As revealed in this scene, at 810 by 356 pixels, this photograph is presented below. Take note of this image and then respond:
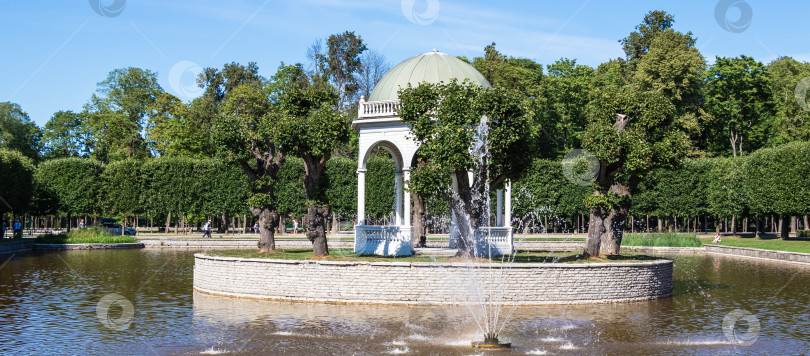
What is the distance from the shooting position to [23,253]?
4462cm

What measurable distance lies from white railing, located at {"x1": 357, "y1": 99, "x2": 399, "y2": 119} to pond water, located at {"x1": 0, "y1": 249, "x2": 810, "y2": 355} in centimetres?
1190

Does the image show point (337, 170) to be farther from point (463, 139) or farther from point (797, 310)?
point (797, 310)

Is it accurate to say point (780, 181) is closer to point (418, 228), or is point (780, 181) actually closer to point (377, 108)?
point (418, 228)

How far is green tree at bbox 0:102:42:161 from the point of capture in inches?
3250

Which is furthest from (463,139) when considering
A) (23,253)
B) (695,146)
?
(695,146)

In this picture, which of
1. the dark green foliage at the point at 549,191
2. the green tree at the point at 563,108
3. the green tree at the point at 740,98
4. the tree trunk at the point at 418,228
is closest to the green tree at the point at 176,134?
the dark green foliage at the point at 549,191

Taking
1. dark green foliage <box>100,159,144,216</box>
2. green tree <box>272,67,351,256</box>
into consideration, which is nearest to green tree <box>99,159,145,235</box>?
dark green foliage <box>100,159,144,216</box>

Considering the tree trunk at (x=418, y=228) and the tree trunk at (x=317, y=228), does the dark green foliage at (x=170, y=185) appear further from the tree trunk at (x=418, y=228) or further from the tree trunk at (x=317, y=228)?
the tree trunk at (x=317, y=228)

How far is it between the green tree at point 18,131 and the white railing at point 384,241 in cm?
6624

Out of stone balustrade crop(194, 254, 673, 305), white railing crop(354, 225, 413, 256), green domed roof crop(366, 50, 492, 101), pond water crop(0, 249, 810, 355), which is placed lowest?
pond water crop(0, 249, 810, 355)

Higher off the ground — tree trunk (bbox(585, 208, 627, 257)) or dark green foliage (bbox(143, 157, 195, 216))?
dark green foliage (bbox(143, 157, 195, 216))

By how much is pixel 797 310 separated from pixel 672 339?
7.87 meters

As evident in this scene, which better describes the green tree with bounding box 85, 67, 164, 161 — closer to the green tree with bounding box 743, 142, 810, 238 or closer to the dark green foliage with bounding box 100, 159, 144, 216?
the dark green foliage with bounding box 100, 159, 144, 216

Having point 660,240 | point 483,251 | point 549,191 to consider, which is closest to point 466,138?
point 483,251
